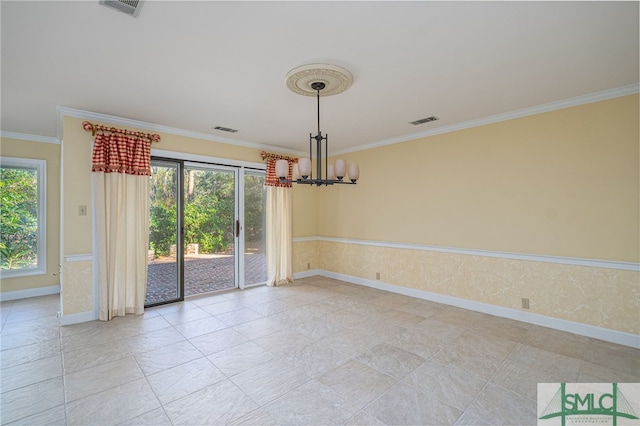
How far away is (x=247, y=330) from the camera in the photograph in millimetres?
3418

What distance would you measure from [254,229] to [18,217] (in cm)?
371

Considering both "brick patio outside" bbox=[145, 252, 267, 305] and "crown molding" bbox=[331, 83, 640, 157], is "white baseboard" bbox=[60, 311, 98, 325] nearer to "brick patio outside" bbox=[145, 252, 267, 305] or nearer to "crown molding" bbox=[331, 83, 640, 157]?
"brick patio outside" bbox=[145, 252, 267, 305]

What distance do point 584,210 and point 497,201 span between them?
869 mm

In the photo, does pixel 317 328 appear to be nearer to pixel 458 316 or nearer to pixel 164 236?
pixel 458 316

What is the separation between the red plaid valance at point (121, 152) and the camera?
366cm

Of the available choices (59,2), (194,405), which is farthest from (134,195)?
(194,405)

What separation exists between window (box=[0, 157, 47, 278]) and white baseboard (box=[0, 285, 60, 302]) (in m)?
0.26

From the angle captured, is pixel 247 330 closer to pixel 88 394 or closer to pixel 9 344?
pixel 88 394

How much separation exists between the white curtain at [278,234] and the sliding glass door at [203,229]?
0.64 ft

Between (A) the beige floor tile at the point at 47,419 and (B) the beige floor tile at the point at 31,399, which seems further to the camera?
(B) the beige floor tile at the point at 31,399

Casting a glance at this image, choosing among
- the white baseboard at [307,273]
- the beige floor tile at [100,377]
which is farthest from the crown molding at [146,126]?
the beige floor tile at [100,377]

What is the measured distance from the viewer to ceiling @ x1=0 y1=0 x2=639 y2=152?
189cm

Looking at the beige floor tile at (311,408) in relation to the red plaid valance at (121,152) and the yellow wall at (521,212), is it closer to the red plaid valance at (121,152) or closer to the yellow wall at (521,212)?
the yellow wall at (521,212)

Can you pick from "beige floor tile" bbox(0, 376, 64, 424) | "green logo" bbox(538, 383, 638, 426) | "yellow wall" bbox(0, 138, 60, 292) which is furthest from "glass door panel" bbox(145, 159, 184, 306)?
"green logo" bbox(538, 383, 638, 426)
